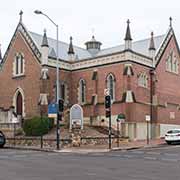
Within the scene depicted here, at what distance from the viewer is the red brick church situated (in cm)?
4650

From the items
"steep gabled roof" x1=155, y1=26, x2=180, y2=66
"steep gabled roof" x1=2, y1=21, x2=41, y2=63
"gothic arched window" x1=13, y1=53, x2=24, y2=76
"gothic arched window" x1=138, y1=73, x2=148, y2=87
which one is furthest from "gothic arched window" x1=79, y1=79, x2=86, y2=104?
"steep gabled roof" x1=155, y1=26, x2=180, y2=66

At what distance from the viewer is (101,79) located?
161 feet

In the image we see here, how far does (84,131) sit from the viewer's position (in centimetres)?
4147

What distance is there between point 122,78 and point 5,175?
32203mm

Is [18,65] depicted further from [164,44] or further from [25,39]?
[164,44]

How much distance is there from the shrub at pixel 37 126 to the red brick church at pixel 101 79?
16.6 feet

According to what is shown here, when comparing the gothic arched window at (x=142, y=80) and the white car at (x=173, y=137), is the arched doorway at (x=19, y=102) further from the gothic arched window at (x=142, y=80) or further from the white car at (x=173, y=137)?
the white car at (x=173, y=137)

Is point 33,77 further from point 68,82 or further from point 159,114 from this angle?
point 159,114

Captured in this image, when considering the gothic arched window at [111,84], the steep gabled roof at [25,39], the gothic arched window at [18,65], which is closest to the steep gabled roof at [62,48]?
the steep gabled roof at [25,39]

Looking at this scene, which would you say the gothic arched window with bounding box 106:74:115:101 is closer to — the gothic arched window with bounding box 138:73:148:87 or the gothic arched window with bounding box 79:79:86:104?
the gothic arched window with bounding box 138:73:148:87

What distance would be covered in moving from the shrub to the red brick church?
199 inches

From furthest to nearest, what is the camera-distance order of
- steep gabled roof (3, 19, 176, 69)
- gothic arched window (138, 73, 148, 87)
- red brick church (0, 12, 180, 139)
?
steep gabled roof (3, 19, 176, 69), gothic arched window (138, 73, 148, 87), red brick church (0, 12, 180, 139)

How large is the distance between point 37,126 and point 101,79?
10.3 metres

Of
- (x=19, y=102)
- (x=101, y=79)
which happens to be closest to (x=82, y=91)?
(x=101, y=79)
